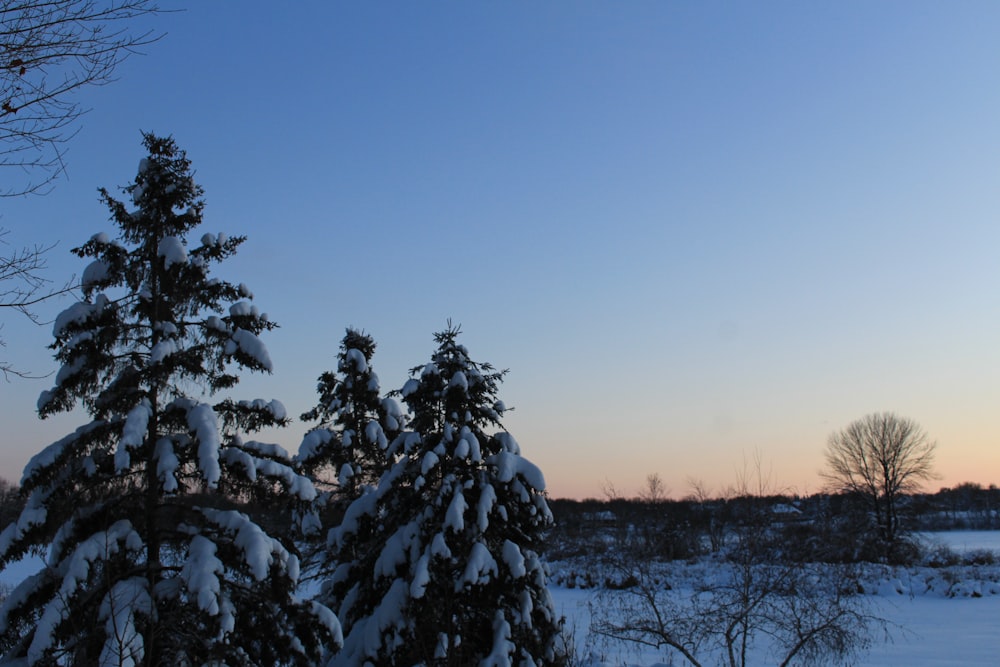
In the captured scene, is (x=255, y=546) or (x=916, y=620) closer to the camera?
(x=255, y=546)

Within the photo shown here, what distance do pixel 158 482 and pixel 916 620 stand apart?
23144 millimetres

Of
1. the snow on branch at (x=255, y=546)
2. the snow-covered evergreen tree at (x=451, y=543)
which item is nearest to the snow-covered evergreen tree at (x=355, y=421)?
the snow-covered evergreen tree at (x=451, y=543)

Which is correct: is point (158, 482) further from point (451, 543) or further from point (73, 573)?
point (451, 543)

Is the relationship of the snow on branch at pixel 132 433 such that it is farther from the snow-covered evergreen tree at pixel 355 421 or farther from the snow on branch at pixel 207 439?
the snow-covered evergreen tree at pixel 355 421

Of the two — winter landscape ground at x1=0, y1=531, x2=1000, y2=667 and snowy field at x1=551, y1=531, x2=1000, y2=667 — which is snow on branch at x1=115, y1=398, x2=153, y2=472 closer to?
snowy field at x1=551, y1=531, x2=1000, y2=667

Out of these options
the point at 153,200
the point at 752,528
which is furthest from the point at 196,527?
the point at 752,528

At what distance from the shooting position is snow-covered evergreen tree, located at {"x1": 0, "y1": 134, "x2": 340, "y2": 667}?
804 cm

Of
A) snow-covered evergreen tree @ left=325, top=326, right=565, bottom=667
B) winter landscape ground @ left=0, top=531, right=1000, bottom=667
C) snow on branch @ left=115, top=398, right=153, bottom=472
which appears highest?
snow on branch @ left=115, top=398, right=153, bottom=472

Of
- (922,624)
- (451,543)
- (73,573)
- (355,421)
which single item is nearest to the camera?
(73,573)

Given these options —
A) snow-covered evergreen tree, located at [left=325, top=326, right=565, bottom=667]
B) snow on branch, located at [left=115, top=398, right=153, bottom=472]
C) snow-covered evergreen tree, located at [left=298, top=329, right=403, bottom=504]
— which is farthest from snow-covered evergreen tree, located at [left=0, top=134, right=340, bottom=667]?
snow-covered evergreen tree, located at [left=298, top=329, right=403, bottom=504]

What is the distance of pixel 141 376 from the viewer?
30.6 feet

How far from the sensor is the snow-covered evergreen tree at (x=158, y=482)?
316 inches

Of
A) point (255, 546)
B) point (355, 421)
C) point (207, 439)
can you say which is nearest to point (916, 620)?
point (355, 421)

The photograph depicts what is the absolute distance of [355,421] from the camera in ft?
56.4
